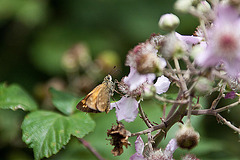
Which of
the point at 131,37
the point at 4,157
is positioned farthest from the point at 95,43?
the point at 4,157

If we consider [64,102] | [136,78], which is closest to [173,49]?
[136,78]

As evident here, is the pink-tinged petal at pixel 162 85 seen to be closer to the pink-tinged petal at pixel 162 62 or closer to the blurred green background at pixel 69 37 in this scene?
the pink-tinged petal at pixel 162 62

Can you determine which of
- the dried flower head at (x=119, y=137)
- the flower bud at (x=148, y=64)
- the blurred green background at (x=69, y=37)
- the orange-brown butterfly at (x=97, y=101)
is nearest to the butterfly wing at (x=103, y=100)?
the orange-brown butterfly at (x=97, y=101)

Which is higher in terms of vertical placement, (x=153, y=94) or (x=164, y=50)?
(x=164, y=50)

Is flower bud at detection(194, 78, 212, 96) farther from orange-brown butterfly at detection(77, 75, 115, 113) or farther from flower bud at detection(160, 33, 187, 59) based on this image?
orange-brown butterfly at detection(77, 75, 115, 113)

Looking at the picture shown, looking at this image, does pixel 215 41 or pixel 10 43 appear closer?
pixel 215 41

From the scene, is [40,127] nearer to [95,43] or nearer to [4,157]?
[4,157]
